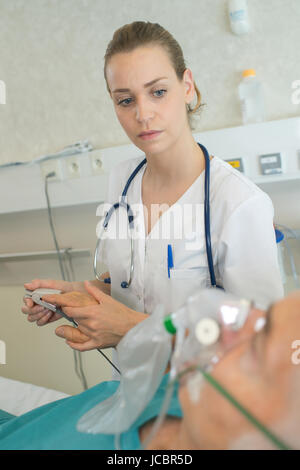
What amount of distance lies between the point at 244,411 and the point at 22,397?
1255 mm

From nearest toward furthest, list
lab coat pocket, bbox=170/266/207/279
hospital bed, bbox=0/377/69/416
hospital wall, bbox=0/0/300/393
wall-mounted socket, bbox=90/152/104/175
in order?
lab coat pocket, bbox=170/266/207/279, hospital bed, bbox=0/377/69/416, hospital wall, bbox=0/0/300/393, wall-mounted socket, bbox=90/152/104/175

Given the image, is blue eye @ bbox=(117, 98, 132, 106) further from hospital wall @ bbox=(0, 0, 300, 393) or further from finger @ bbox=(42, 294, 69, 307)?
hospital wall @ bbox=(0, 0, 300, 393)

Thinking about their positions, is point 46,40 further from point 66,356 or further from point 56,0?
point 66,356

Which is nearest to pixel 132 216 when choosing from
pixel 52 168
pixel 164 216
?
pixel 164 216

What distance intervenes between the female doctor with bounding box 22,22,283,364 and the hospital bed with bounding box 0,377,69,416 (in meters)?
0.45

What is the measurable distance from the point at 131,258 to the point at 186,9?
130 centimetres

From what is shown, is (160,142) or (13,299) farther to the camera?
(13,299)

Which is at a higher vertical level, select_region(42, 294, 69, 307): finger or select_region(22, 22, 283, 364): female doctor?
select_region(22, 22, 283, 364): female doctor

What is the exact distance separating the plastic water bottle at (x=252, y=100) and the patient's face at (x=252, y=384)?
4.47 feet

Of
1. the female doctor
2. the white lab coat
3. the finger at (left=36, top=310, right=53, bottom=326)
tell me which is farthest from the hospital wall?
the finger at (left=36, top=310, right=53, bottom=326)

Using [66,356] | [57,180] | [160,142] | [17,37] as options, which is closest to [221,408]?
[160,142]

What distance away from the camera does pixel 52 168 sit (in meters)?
2.22

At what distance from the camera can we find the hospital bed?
1.54m

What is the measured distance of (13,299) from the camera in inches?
98.2
